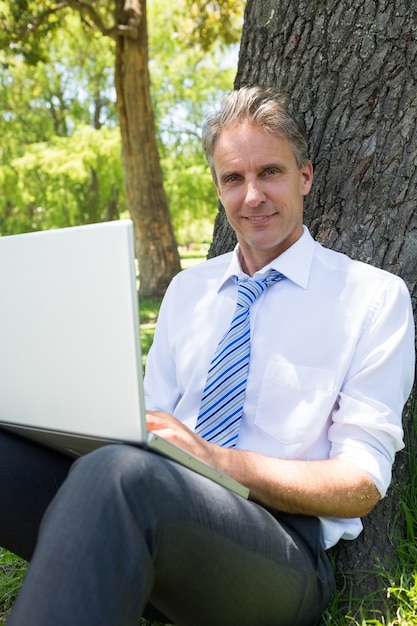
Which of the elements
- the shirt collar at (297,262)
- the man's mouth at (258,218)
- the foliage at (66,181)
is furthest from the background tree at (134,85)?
the foliage at (66,181)

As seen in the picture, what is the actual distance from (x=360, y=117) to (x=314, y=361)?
1.02m

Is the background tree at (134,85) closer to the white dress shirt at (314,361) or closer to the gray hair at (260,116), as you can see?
the gray hair at (260,116)

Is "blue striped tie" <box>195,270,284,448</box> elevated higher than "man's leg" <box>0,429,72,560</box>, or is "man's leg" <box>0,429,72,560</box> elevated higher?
"blue striped tie" <box>195,270,284,448</box>

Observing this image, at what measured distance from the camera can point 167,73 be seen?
880 inches

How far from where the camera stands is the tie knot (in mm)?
2232

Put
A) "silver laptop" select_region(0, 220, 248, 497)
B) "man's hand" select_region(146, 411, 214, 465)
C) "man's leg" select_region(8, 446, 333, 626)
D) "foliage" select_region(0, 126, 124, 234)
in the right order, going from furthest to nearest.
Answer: "foliage" select_region(0, 126, 124, 234)
"man's hand" select_region(146, 411, 214, 465)
"silver laptop" select_region(0, 220, 248, 497)
"man's leg" select_region(8, 446, 333, 626)

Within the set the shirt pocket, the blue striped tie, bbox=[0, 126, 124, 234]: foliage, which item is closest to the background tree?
the blue striped tie

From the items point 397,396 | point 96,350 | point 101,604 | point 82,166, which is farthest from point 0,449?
point 82,166

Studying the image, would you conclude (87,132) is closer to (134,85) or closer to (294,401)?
(134,85)

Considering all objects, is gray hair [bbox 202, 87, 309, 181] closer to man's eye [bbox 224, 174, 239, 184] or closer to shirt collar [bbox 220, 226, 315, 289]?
man's eye [bbox 224, 174, 239, 184]

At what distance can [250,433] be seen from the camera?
6.91 ft

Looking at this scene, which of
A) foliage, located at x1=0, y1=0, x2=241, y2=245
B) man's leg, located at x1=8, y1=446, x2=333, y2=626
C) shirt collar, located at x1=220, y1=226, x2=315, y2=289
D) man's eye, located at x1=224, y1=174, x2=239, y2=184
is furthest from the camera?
foliage, located at x1=0, y1=0, x2=241, y2=245

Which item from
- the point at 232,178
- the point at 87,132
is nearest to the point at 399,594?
the point at 232,178

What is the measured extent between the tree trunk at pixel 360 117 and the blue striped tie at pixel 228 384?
53 cm
